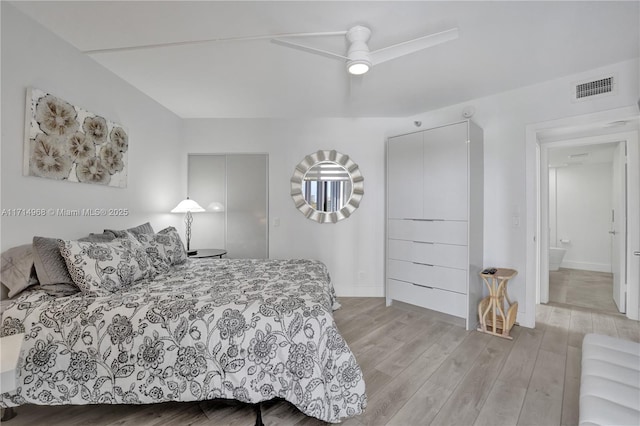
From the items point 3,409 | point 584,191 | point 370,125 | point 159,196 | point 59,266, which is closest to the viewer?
point 3,409

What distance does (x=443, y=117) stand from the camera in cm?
347

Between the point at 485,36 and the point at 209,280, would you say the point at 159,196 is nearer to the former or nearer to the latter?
the point at 209,280

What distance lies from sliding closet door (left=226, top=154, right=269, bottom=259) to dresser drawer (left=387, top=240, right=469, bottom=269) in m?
1.84

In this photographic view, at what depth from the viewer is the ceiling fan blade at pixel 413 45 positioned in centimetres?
171

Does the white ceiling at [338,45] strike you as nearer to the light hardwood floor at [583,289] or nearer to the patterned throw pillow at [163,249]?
the patterned throw pillow at [163,249]

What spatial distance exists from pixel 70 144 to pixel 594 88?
4607 millimetres

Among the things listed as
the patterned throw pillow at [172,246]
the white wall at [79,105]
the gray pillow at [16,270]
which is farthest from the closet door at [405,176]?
the gray pillow at [16,270]

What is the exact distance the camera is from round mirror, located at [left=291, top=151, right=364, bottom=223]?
3.88 m

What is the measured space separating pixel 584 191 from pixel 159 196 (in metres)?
7.76

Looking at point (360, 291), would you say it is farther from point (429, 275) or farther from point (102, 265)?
point (102, 265)

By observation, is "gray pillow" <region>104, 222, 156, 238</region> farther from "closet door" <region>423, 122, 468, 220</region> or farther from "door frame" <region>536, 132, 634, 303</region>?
"door frame" <region>536, 132, 634, 303</region>

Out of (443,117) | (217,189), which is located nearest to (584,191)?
(443,117)

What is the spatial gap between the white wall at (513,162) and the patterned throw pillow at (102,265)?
3510 mm

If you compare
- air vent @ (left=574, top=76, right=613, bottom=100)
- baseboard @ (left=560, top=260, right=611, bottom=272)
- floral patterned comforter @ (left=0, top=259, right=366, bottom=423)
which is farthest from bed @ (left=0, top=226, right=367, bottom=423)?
baseboard @ (left=560, top=260, right=611, bottom=272)
